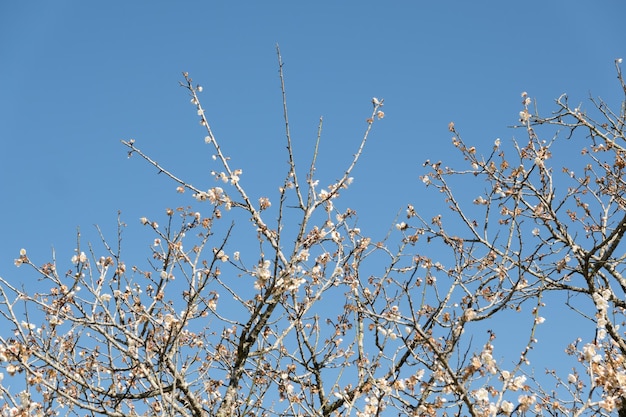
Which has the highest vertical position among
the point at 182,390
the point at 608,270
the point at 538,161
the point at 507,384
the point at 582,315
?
the point at 538,161

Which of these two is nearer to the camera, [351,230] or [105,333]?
[105,333]

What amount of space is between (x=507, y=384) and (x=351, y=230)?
9.65 ft

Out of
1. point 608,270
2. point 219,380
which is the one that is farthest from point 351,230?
point 608,270

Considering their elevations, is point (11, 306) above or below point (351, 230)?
below

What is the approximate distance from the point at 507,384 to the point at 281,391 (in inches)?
120

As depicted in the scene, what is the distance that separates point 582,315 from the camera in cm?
555

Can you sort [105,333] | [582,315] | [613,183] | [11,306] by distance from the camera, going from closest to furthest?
[11,306], [105,333], [582,315], [613,183]

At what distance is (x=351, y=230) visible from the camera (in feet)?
20.1

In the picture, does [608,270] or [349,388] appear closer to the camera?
[349,388]

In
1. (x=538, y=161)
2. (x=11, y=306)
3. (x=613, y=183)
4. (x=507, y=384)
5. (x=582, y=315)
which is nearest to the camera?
(x=507, y=384)

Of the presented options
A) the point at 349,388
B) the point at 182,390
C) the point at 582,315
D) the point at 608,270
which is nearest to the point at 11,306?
the point at 182,390

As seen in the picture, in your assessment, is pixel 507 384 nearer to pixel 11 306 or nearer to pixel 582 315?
pixel 582 315

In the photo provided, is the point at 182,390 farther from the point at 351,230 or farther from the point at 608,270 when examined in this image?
the point at 608,270

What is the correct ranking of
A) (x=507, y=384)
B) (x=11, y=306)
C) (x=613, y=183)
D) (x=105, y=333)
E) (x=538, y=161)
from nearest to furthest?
1. (x=507, y=384)
2. (x=11, y=306)
3. (x=105, y=333)
4. (x=538, y=161)
5. (x=613, y=183)
